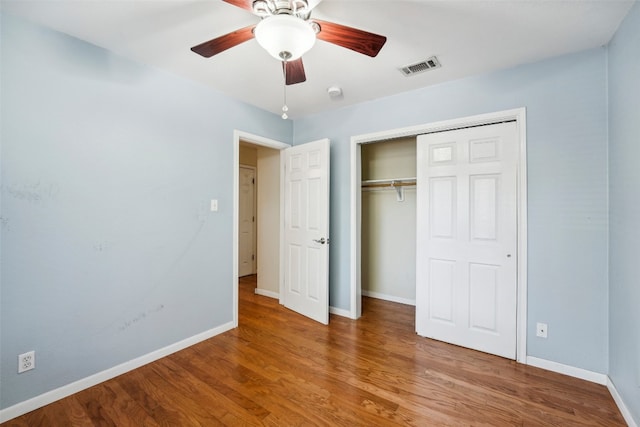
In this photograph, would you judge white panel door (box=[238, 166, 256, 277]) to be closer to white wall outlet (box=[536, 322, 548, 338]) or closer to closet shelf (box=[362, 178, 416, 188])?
closet shelf (box=[362, 178, 416, 188])

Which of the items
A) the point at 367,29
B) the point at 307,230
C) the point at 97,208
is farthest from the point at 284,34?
the point at 307,230

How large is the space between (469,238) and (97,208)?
3032 mm

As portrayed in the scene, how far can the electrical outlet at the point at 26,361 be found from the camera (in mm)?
1744

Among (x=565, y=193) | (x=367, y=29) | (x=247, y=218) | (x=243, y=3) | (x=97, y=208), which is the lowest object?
(x=247, y=218)

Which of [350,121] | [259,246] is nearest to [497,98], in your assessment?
[350,121]

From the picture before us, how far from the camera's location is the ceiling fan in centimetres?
139

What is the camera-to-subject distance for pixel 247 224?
544cm

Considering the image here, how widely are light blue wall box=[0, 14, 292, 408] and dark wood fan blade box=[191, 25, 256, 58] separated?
1.02m

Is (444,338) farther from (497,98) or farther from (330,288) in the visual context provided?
(497,98)

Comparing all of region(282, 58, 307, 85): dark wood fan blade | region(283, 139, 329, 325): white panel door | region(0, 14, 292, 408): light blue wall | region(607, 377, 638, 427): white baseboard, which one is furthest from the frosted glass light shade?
region(607, 377, 638, 427): white baseboard

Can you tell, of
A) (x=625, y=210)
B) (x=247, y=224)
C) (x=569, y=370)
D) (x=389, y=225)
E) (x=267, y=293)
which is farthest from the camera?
(x=247, y=224)

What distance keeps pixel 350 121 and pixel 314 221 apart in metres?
1.22

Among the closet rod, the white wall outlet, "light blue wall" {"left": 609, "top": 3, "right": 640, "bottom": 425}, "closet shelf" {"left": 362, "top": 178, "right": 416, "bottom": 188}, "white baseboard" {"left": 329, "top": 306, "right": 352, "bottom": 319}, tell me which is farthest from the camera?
the closet rod

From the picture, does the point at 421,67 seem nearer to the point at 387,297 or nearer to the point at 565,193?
the point at 565,193
